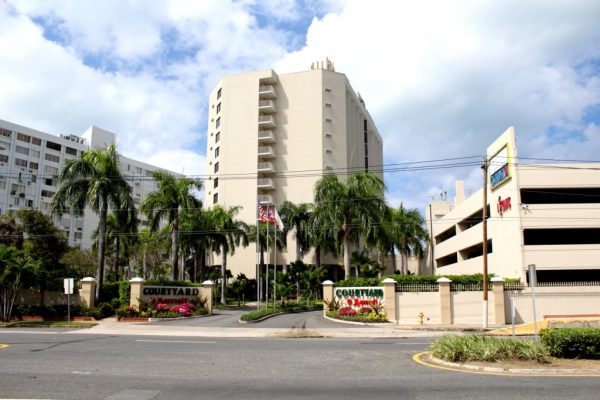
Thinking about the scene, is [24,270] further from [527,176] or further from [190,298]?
[527,176]

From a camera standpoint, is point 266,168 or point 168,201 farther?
point 266,168

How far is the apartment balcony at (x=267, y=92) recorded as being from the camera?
7612cm

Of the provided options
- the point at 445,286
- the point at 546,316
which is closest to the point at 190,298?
the point at 445,286

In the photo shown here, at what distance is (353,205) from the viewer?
138 ft

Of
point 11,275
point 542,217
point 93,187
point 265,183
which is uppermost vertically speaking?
point 265,183

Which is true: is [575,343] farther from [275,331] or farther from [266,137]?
[266,137]

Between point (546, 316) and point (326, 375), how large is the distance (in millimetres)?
23157

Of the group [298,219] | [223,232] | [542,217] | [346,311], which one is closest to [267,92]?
[298,219]

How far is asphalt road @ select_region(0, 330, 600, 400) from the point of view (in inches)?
352

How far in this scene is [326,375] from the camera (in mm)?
11047

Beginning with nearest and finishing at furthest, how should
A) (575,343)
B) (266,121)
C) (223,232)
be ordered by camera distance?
→ (575,343), (223,232), (266,121)

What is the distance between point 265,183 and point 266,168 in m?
2.28

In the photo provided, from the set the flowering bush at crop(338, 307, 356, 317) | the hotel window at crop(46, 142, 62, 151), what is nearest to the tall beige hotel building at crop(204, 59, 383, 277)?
the hotel window at crop(46, 142, 62, 151)

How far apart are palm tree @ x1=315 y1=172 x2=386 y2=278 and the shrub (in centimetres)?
2856
